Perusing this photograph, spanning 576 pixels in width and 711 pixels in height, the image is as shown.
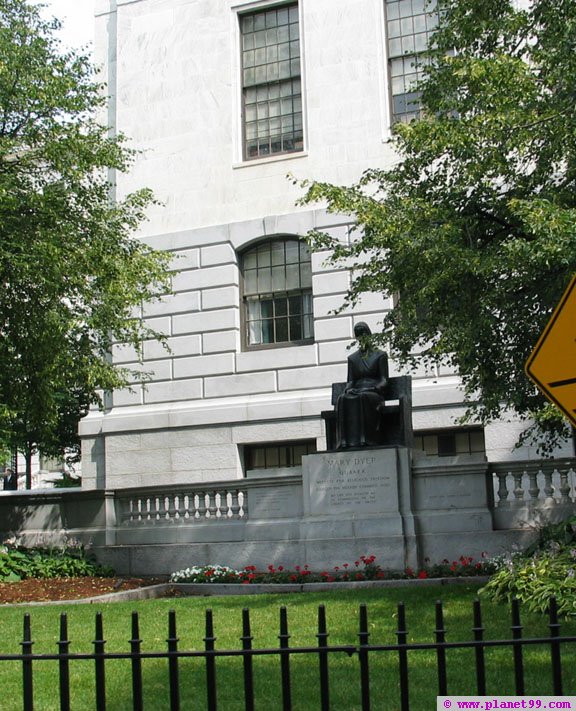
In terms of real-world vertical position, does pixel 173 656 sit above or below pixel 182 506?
below

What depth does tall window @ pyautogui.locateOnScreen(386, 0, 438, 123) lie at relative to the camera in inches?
977

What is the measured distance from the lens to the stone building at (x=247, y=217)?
24344 millimetres

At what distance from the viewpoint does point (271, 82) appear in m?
26.5

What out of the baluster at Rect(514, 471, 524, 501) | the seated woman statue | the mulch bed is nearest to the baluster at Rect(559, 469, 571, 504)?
the baluster at Rect(514, 471, 524, 501)

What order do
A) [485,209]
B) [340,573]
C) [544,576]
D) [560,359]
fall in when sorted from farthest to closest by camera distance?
[340,573] < [485,209] < [544,576] < [560,359]

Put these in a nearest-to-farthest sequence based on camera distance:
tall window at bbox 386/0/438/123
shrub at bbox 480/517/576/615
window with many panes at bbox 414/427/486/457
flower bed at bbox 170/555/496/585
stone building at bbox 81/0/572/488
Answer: shrub at bbox 480/517/576/615
flower bed at bbox 170/555/496/585
window with many panes at bbox 414/427/486/457
stone building at bbox 81/0/572/488
tall window at bbox 386/0/438/123

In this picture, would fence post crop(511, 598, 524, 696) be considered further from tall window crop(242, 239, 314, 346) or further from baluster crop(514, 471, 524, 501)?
tall window crop(242, 239, 314, 346)

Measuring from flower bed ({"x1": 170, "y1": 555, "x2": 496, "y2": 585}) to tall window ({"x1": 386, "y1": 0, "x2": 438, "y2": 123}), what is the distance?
12.8 meters

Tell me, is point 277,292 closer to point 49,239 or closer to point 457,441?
point 457,441

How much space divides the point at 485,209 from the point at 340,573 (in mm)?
6361

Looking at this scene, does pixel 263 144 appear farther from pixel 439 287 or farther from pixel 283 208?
pixel 439 287

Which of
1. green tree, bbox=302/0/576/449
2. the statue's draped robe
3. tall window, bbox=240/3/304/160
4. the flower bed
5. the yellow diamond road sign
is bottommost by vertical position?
the flower bed

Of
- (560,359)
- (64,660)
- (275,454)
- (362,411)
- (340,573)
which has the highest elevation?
(362,411)

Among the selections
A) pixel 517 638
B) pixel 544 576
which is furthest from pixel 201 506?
pixel 517 638
